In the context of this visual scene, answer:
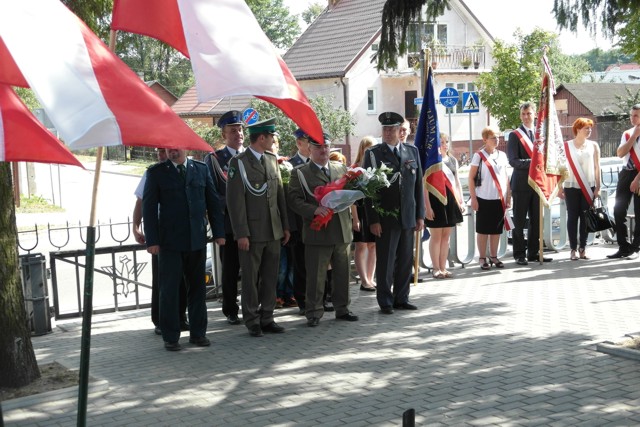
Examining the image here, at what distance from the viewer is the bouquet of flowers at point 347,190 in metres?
9.33

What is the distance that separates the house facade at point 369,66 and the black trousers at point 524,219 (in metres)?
33.2

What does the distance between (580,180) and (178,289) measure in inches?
284

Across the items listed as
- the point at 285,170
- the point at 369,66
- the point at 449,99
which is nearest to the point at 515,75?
the point at 369,66

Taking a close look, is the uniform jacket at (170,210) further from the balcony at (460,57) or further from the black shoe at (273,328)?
the balcony at (460,57)

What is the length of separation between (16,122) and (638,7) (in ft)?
16.7

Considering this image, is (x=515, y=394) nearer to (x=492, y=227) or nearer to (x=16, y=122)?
(x=16, y=122)

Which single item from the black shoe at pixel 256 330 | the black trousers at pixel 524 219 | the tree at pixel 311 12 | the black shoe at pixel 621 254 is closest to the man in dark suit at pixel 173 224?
the black shoe at pixel 256 330

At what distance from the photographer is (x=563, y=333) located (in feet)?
29.4

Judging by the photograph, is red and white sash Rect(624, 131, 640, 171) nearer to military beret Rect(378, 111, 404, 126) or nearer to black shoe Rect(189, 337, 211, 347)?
military beret Rect(378, 111, 404, 126)

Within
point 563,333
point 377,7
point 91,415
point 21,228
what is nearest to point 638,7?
point 563,333

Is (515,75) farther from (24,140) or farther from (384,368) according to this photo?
(24,140)

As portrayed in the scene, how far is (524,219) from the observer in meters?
13.5

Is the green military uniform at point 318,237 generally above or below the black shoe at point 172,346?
above

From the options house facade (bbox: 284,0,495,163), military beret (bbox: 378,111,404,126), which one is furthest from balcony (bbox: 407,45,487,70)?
military beret (bbox: 378,111,404,126)
